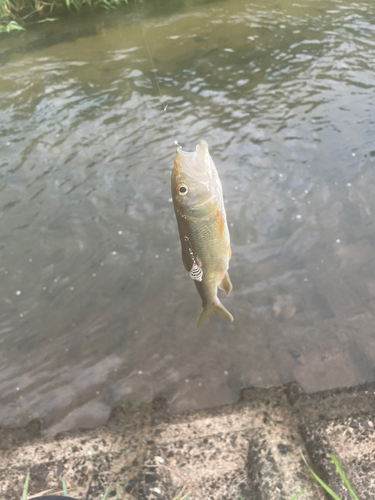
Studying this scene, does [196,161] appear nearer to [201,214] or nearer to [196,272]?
[201,214]

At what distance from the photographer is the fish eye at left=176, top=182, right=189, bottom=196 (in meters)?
2.02

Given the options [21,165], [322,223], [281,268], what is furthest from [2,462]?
[21,165]

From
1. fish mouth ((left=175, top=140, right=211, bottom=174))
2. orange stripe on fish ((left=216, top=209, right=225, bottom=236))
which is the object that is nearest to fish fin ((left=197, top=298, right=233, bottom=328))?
orange stripe on fish ((left=216, top=209, right=225, bottom=236))

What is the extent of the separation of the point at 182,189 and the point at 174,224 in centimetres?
254

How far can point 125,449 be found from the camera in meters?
2.67

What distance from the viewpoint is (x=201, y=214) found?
2082 mm

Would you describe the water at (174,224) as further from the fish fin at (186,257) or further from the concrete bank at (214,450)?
the fish fin at (186,257)

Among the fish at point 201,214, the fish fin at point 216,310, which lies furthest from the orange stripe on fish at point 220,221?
the fish fin at point 216,310

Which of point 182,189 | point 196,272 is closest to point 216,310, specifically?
point 196,272

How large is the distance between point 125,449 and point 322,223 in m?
3.26

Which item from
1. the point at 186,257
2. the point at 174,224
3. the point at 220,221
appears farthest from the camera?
the point at 174,224

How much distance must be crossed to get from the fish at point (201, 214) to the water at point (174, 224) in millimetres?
1350

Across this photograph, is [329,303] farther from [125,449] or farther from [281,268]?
[125,449]

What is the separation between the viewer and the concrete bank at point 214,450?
2286 mm
